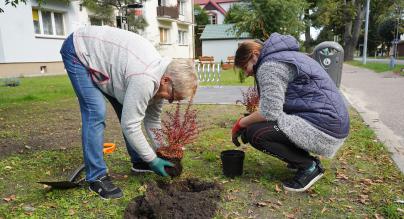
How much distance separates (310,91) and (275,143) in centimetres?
50

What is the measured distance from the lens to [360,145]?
427cm

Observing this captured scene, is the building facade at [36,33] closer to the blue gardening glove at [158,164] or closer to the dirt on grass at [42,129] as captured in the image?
the dirt on grass at [42,129]

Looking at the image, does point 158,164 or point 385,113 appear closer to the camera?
point 158,164

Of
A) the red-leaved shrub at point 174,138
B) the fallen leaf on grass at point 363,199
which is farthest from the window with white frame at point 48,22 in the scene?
the fallen leaf on grass at point 363,199

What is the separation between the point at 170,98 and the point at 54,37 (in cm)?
1587

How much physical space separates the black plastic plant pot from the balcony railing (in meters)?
24.2

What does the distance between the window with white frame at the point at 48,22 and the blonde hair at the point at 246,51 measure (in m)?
15.3

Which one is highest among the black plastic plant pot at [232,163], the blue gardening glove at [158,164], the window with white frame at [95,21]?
the window with white frame at [95,21]

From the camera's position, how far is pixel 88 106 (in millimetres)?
2688

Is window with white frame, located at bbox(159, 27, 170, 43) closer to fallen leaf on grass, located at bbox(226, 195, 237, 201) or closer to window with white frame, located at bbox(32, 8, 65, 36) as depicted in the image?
window with white frame, located at bbox(32, 8, 65, 36)

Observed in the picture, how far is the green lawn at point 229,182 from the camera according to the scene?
2650 millimetres

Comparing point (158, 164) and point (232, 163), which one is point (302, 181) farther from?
point (158, 164)

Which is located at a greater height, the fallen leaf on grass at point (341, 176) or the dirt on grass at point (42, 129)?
the dirt on grass at point (42, 129)

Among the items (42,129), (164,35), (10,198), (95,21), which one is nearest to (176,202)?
(10,198)
